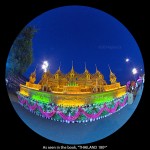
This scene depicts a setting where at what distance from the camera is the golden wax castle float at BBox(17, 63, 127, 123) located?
8.29 metres

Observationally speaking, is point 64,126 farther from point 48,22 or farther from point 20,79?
point 48,22

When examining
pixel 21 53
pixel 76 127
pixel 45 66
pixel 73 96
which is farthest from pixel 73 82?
pixel 21 53

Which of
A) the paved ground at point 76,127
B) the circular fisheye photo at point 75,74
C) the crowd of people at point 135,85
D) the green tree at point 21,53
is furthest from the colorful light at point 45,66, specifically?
the crowd of people at point 135,85

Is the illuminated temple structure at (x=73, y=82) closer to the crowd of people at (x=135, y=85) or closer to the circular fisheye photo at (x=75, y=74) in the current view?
the circular fisheye photo at (x=75, y=74)

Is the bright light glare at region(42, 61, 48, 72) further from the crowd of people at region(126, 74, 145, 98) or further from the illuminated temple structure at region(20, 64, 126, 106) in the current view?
the crowd of people at region(126, 74, 145, 98)

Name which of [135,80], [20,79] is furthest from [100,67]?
[20,79]

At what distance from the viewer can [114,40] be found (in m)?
8.56

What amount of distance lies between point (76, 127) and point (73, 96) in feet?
2.33

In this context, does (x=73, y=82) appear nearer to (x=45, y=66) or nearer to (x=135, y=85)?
(x=45, y=66)

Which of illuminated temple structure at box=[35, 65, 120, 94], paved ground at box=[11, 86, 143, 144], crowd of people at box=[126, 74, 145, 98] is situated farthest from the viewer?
crowd of people at box=[126, 74, 145, 98]

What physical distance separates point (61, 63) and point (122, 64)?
125cm

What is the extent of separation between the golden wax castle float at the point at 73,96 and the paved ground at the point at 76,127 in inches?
5.0

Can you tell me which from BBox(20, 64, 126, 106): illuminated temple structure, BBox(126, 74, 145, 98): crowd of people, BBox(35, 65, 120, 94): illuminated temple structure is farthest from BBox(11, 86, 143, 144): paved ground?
BBox(35, 65, 120, 94): illuminated temple structure

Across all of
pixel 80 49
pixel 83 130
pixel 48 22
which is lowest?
pixel 83 130
